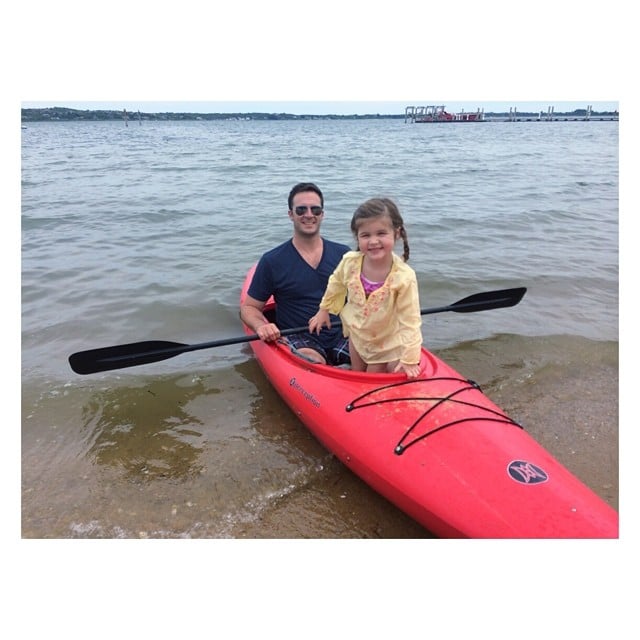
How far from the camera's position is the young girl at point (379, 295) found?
2.59 meters

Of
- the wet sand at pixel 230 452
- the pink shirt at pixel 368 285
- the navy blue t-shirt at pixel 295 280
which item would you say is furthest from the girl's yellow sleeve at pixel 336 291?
the wet sand at pixel 230 452

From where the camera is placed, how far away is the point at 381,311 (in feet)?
9.00

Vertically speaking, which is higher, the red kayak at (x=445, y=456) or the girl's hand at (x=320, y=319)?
the girl's hand at (x=320, y=319)

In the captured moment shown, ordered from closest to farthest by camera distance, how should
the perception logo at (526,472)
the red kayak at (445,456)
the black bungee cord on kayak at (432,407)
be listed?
1. the red kayak at (445,456)
2. the perception logo at (526,472)
3. the black bungee cord on kayak at (432,407)

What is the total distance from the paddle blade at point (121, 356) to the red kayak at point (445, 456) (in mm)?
1134

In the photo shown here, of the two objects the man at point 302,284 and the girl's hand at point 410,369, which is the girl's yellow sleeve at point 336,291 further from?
the girl's hand at point 410,369

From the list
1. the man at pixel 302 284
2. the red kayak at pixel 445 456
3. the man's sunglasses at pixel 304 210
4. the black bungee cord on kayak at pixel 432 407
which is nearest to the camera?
the red kayak at pixel 445 456

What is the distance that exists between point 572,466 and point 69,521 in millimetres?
2860

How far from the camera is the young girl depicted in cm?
259

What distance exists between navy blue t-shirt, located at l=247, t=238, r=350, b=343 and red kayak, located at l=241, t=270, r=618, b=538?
546 millimetres

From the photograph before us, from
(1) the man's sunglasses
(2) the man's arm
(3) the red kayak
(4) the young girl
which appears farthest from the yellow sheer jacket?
(1) the man's sunglasses

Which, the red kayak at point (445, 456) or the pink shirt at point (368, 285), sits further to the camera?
the pink shirt at point (368, 285)

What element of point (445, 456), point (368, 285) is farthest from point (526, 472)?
point (368, 285)

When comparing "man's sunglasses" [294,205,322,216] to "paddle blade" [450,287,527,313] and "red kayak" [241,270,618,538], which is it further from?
"paddle blade" [450,287,527,313]
